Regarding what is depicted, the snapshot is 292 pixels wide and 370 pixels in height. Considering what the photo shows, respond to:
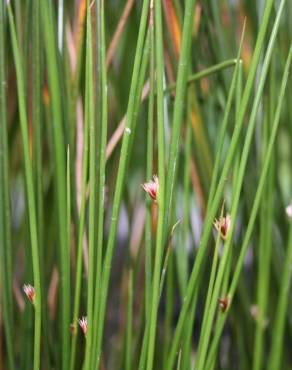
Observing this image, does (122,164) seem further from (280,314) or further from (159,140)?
(280,314)

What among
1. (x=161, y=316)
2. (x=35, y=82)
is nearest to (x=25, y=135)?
(x=35, y=82)

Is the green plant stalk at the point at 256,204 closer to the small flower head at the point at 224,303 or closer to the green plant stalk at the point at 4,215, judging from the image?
the small flower head at the point at 224,303

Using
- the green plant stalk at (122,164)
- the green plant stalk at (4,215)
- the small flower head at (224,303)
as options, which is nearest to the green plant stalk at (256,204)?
the small flower head at (224,303)

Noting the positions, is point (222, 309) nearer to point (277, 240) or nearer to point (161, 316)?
point (277, 240)

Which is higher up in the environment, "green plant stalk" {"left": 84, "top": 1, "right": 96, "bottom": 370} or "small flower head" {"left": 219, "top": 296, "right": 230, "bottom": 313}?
"green plant stalk" {"left": 84, "top": 1, "right": 96, "bottom": 370}

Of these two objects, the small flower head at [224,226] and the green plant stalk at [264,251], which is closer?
the small flower head at [224,226]

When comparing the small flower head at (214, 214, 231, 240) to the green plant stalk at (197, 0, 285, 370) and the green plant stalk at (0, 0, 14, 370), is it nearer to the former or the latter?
the green plant stalk at (197, 0, 285, 370)

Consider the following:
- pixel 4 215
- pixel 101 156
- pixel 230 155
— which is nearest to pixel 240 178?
pixel 230 155

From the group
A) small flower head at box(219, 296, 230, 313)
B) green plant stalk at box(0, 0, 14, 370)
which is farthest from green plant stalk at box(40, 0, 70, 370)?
small flower head at box(219, 296, 230, 313)
